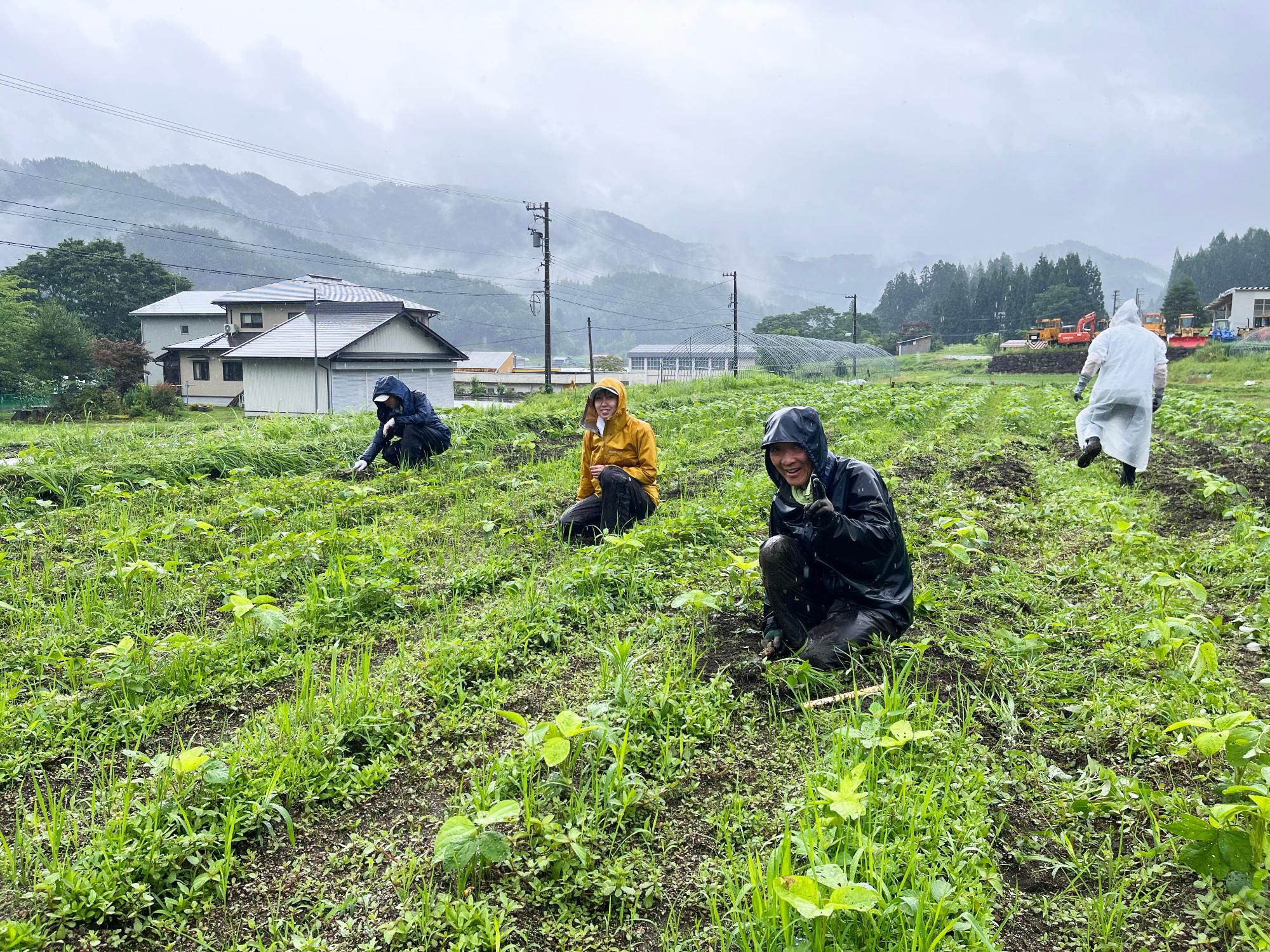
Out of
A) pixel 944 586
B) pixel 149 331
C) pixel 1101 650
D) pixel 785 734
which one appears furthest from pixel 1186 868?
pixel 149 331

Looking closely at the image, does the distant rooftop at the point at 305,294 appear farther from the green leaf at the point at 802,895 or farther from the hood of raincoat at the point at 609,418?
the green leaf at the point at 802,895

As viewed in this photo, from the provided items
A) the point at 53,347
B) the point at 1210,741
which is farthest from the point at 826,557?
the point at 53,347

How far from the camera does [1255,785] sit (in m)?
2.10

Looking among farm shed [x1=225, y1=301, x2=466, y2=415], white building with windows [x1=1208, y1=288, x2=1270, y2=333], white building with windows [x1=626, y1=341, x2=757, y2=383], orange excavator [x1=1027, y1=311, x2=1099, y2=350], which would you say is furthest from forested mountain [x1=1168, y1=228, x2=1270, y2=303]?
farm shed [x1=225, y1=301, x2=466, y2=415]

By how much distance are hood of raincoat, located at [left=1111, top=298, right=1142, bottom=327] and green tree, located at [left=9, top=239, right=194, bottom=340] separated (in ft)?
171

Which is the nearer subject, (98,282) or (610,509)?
(610,509)

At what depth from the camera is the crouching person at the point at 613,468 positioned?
5.70m

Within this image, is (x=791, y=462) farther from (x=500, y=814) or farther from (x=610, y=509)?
(x=610, y=509)

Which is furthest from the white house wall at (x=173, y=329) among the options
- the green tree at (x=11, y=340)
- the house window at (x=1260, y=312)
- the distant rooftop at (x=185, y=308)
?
the house window at (x=1260, y=312)

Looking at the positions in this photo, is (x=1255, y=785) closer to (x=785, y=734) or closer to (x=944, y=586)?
(x=785, y=734)

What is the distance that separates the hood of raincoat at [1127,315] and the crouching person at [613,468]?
4976 millimetres

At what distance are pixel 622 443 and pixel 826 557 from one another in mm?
2483

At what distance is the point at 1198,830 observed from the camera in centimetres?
205

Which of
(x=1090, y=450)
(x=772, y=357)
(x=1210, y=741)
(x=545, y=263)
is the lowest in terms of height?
(x=1210, y=741)
